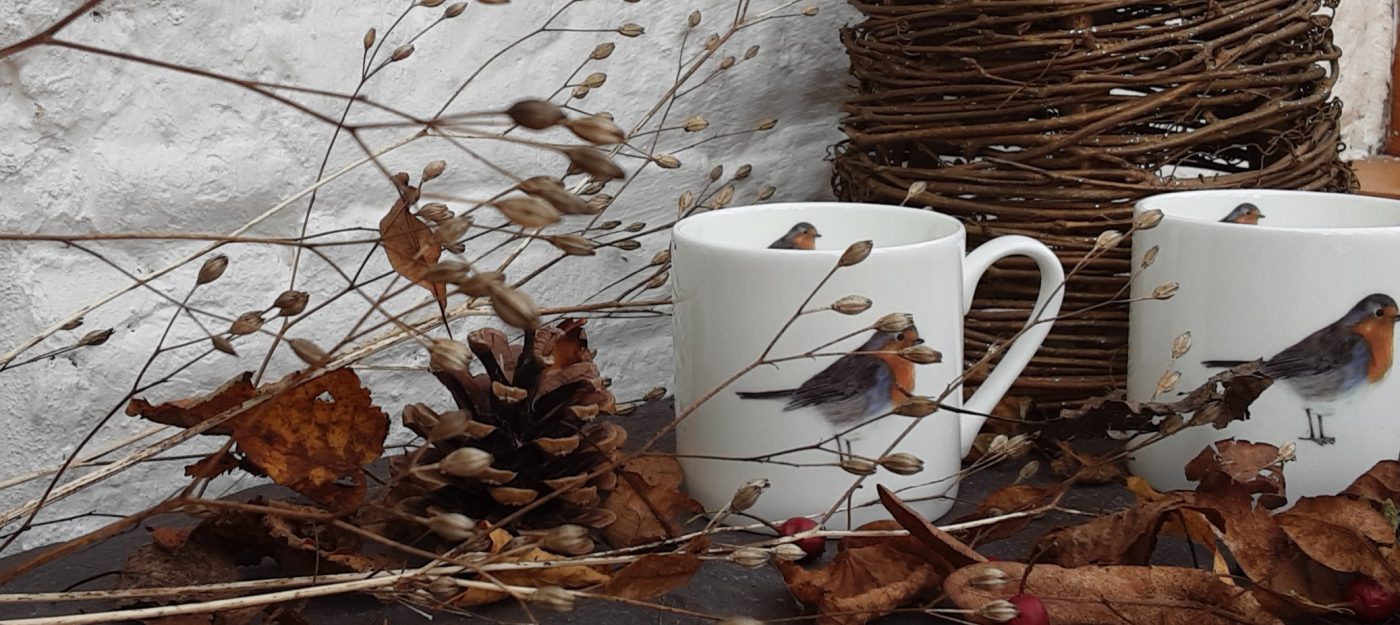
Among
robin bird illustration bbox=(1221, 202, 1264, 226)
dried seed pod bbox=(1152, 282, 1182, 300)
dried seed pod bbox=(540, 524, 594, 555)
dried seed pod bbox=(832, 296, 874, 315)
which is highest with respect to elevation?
robin bird illustration bbox=(1221, 202, 1264, 226)

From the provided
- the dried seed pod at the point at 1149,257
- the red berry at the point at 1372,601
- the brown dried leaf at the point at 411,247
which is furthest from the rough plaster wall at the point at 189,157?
the red berry at the point at 1372,601

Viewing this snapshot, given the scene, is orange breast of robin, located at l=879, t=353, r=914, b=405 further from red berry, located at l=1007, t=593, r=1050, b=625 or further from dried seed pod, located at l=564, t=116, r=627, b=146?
dried seed pod, located at l=564, t=116, r=627, b=146

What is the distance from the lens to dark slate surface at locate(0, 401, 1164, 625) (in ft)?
1.49

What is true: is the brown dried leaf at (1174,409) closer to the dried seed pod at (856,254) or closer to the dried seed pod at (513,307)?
the dried seed pod at (856,254)

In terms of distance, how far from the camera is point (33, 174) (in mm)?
526

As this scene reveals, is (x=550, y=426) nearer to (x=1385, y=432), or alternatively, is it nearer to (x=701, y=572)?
(x=701, y=572)

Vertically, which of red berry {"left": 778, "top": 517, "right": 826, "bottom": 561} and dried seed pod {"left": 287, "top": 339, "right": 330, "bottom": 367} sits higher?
dried seed pod {"left": 287, "top": 339, "right": 330, "bottom": 367}

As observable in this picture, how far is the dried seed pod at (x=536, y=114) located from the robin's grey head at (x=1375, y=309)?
1.22ft

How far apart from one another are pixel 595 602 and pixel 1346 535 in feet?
0.87

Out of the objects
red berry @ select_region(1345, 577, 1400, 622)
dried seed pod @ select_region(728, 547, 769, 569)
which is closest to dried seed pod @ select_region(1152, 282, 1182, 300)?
red berry @ select_region(1345, 577, 1400, 622)

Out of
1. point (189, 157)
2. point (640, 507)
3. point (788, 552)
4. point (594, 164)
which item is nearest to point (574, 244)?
point (594, 164)

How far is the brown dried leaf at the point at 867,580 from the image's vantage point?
438 millimetres

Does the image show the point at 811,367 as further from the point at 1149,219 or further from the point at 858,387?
the point at 1149,219

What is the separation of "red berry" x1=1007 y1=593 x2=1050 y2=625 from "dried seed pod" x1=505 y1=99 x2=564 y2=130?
0.24m
